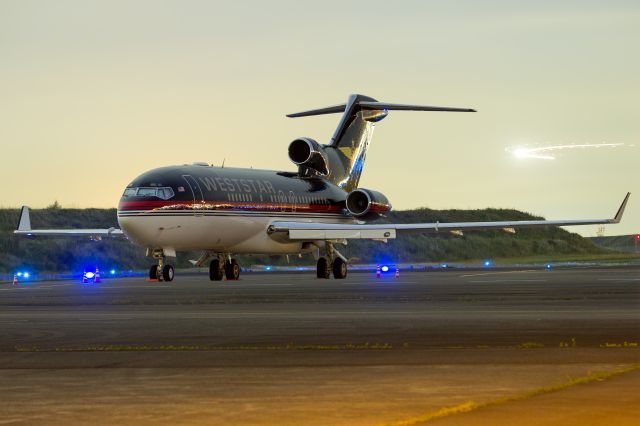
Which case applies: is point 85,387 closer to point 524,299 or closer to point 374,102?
point 524,299

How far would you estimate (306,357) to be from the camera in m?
16.6

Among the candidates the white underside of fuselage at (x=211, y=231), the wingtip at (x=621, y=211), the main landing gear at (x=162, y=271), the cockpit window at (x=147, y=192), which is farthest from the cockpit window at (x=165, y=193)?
the wingtip at (x=621, y=211)

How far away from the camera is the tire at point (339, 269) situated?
2023 inches

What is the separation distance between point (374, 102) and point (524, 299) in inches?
1120

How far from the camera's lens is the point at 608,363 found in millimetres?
15297

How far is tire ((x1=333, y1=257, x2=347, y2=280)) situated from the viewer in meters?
51.4

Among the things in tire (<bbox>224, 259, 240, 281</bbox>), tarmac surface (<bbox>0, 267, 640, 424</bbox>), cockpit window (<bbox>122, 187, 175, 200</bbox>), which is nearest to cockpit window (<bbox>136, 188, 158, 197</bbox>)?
cockpit window (<bbox>122, 187, 175, 200</bbox>)

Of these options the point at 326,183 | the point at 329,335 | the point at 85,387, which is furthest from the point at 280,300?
the point at 326,183

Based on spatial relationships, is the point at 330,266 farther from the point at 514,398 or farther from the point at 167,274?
the point at 514,398

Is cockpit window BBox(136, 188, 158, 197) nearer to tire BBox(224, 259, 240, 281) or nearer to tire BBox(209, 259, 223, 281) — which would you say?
tire BBox(209, 259, 223, 281)

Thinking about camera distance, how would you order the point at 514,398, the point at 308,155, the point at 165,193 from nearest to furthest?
the point at 514,398 < the point at 165,193 < the point at 308,155

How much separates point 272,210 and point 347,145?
8810 millimetres

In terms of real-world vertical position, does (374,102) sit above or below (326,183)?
above

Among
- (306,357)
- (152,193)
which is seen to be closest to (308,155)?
(152,193)
